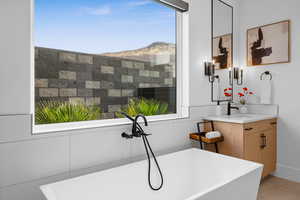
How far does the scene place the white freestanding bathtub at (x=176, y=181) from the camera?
1388mm

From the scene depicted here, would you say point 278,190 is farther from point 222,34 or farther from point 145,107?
point 222,34

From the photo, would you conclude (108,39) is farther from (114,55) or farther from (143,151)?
(143,151)

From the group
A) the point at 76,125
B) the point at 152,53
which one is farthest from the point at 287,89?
the point at 76,125

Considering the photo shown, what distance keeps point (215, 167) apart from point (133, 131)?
0.91 m

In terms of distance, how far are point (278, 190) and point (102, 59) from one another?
2.70 meters

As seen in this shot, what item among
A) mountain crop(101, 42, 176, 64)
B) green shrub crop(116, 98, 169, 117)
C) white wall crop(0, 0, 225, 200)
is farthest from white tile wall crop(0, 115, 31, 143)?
mountain crop(101, 42, 176, 64)

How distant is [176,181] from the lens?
2.04 meters

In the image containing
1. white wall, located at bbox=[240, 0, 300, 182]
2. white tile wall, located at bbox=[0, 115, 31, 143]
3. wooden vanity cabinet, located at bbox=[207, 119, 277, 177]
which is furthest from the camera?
white wall, located at bbox=[240, 0, 300, 182]

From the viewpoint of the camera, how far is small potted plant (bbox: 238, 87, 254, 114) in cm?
316

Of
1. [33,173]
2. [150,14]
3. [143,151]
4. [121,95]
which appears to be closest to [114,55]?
[121,95]

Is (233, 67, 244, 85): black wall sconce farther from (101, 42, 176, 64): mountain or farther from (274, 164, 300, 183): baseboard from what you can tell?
(274, 164, 300, 183): baseboard

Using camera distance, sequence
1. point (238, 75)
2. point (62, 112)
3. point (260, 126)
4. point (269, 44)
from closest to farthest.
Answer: point (62, 112)
point (260, 126)
point (269, 44)
point (238, 75)

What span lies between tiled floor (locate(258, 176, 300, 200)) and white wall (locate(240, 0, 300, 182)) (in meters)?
0.16

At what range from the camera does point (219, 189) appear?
4.35 ft
